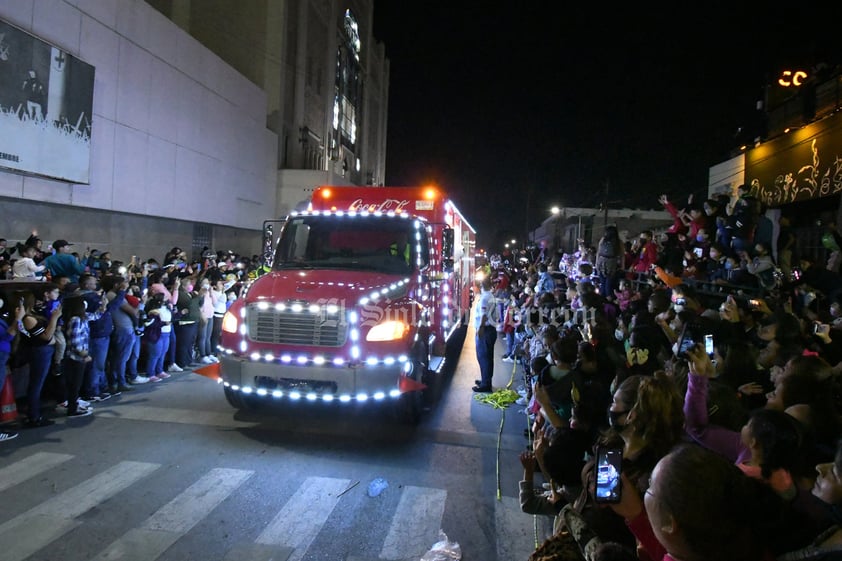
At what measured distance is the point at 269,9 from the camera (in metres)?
29.5

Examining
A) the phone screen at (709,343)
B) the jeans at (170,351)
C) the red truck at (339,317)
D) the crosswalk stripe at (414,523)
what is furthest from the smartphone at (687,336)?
the jeans at (170,351)

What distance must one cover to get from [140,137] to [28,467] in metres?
14.6

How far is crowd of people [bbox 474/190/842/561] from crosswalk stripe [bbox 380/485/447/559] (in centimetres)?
101

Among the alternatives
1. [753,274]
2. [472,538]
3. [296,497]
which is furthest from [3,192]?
[753,274]

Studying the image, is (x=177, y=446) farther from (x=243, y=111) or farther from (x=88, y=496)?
(x=243, y=111)

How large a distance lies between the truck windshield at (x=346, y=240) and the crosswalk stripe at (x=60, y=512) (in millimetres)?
3374

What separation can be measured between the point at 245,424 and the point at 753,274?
26.5 ft

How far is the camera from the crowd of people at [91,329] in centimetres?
687

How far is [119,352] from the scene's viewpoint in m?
8.60

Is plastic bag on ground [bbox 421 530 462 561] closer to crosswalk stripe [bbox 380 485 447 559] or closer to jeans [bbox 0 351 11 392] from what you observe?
crosswalk stripe [bbox 380 485 447 559]

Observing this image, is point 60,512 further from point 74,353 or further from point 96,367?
point 96,367

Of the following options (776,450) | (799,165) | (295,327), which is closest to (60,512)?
(295,327)

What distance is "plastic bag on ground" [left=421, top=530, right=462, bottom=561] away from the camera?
4.07 metres

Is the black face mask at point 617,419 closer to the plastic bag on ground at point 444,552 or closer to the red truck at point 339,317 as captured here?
the plastic bag on ground at point 444,552
